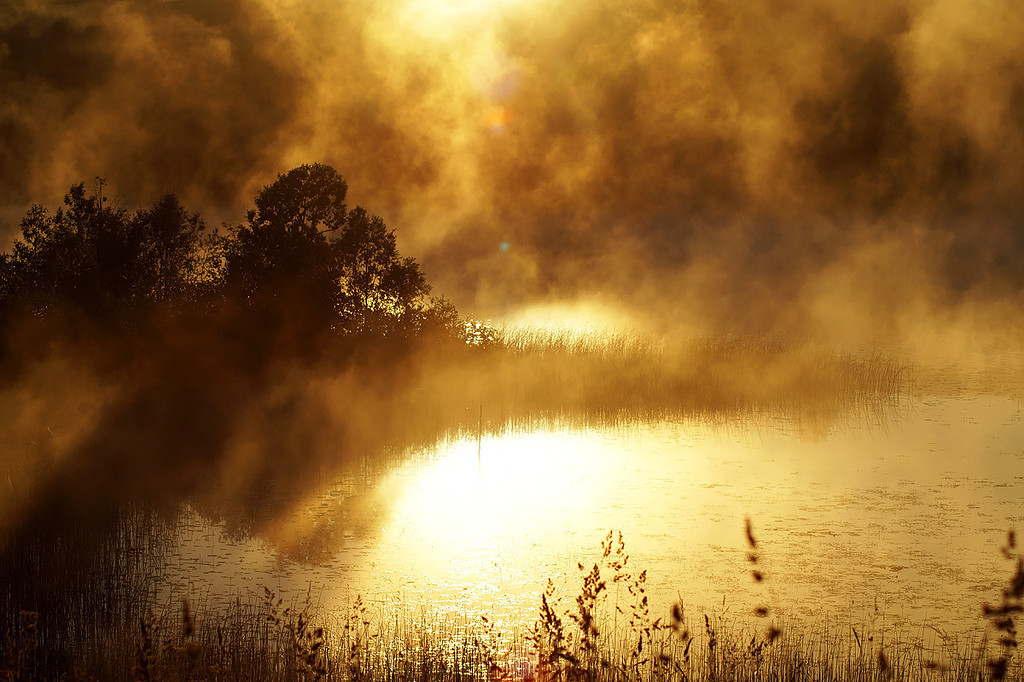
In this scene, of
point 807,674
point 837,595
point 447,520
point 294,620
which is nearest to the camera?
point 807,674

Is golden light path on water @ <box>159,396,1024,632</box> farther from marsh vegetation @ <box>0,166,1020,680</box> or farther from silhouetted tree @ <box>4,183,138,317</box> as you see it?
silhouetted tree @ <box>4,183,138,317</box>

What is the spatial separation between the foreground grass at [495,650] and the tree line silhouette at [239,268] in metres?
8.78

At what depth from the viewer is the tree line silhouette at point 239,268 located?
50.1 ft

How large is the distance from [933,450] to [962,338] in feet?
82.4

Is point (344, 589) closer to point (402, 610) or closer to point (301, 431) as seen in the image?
point (402, 610)

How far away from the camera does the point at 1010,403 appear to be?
19.5 meters

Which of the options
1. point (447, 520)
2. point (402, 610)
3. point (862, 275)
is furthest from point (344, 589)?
point (862, 275)

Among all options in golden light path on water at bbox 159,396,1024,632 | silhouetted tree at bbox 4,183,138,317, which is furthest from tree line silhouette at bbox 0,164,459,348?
golden light path on water at bbox 159,396,1024,632

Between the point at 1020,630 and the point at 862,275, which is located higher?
the point at 862,275

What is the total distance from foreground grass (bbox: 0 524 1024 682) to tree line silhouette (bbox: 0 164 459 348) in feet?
28.8

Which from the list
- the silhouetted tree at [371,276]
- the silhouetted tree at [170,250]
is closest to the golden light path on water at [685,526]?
the silhouetted tree at [371,276]

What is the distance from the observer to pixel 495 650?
269 inches

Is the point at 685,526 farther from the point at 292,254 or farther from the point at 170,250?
the point at 170,250

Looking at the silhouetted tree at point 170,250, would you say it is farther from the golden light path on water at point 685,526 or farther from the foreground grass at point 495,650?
the foreground grass at point 495,650
